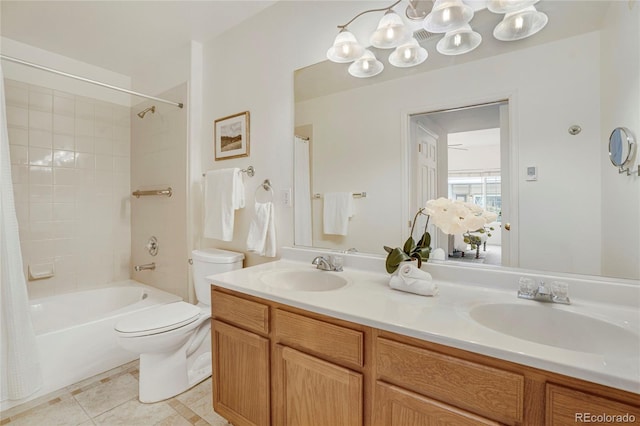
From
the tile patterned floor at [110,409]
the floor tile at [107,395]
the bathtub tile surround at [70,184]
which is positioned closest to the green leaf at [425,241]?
the tile patterned floor at [110,409]

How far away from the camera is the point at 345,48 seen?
1.43 metres

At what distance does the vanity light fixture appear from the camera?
1.08 meters

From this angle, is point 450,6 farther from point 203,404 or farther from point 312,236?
point 203,404

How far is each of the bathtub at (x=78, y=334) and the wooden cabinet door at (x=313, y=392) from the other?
4.81ft

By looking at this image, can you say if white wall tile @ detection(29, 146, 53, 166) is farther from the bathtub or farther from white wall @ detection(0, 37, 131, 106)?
the bathtub

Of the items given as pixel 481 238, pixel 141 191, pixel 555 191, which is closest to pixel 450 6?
pixel 555 191

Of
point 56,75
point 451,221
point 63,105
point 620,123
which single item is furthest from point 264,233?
point 56,75

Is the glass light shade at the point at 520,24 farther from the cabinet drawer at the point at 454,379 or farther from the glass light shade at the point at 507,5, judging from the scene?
the cabinet drawer at the point at 454,379

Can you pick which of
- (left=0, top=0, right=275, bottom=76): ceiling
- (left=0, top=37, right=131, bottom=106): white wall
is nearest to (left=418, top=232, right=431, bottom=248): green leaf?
(left=0, top=0, right=275, bottom=76): ceiling

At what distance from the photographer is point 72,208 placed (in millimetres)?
2459

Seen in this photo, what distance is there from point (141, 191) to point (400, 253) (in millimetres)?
2473

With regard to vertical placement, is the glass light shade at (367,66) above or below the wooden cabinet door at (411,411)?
above

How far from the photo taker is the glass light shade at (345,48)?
1.42m
